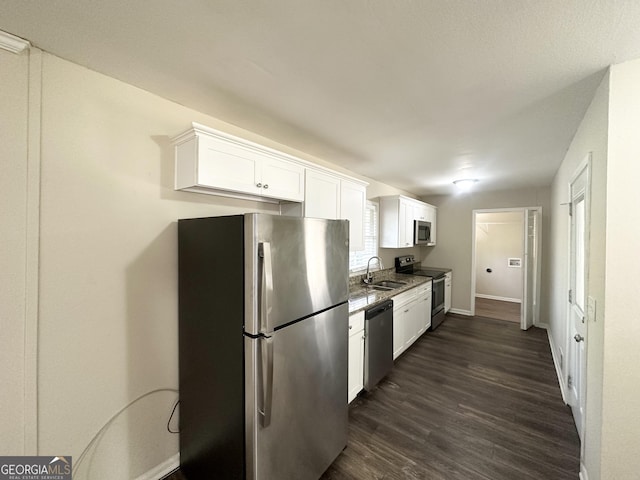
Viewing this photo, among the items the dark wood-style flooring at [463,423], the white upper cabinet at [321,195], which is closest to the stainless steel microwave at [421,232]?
the dark wood-style flooring at [463,423]

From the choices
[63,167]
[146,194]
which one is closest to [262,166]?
[146,194]

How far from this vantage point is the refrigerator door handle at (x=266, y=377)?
1348 mm

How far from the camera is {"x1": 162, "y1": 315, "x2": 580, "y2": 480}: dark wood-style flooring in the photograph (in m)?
1.86

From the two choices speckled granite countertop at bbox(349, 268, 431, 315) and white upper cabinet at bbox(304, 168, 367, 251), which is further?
speckled granite countertop at bbox(349, 268, 431, 315)

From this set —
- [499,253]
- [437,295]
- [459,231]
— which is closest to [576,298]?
[437,295]

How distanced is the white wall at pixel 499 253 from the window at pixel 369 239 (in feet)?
12.6

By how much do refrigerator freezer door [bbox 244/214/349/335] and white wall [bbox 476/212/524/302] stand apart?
614 centimetres

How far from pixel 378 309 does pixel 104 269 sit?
2359 millimetres

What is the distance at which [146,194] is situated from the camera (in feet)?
5.62

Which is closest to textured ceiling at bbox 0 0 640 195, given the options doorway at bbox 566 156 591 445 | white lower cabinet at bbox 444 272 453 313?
doorway at bbox 566 156 591 445

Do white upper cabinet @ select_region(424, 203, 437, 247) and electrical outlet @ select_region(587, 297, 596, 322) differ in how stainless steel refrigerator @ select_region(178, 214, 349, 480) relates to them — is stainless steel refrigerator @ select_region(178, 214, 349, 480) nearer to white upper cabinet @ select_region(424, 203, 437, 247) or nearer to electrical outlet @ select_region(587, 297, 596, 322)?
electrical outlet @ select_region(587, 297, 596, 322)

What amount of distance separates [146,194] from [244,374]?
4.23 feet

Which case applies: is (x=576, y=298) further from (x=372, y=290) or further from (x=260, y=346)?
(x=260, y=346)

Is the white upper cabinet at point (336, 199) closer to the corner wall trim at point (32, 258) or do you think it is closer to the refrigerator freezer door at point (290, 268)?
the refrigerator freezer door at point (290, 268)
